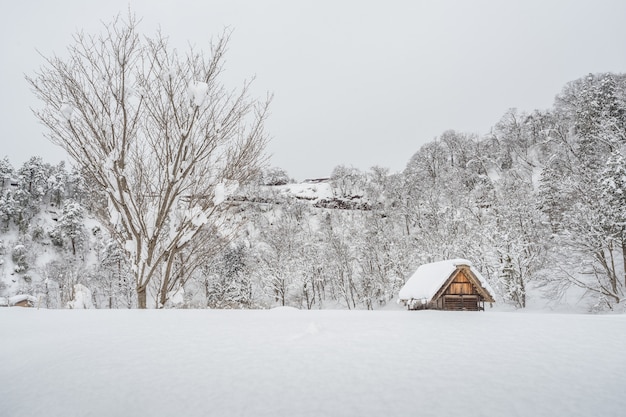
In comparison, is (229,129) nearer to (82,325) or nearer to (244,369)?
(82,325)

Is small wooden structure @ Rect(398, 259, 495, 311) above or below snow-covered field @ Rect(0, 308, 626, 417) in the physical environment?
below

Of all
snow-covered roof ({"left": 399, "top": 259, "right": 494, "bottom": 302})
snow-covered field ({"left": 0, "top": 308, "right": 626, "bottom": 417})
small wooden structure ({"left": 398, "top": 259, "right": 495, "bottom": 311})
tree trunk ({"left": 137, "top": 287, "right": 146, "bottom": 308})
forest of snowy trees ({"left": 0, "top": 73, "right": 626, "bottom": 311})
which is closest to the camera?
snow-covered field ({"left": 0, "top": 308, "right": 626, "bottom": 417})

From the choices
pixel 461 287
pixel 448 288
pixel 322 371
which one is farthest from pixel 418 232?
pixel 322 371

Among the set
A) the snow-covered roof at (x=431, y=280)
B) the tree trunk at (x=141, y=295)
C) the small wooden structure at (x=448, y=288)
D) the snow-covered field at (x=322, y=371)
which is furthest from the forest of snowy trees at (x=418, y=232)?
the snow-covered roof at (x=431, y=280)

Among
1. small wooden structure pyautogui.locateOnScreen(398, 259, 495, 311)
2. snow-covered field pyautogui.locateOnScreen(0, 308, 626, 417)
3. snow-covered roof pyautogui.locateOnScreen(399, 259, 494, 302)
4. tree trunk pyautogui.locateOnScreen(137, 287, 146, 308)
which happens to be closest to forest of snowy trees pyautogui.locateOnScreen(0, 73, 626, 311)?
tree trunk pyautogui.locateOnScreen(137, 287, 146, 308)

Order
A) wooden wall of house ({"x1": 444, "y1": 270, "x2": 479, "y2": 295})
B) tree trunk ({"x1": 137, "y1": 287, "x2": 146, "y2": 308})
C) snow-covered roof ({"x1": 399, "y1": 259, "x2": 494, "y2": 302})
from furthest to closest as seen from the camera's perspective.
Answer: wooden wall of house ({"x1": 444, "y1": 270, "x2": 479, "y2": 295}) < snow-covered roof ({"x1": 399, "y1": 259, "x2": 494, "y2": 302}) < tree trunk ({"x1": 137, "y1": 287, "x2": 146, "y2": 308})

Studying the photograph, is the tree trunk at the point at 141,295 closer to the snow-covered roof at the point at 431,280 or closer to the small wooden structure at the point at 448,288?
the snow-covered roof at the point at 431,280

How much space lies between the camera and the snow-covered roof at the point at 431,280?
16.7 meters


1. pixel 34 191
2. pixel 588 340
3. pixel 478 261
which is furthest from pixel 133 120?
pixel 34 191

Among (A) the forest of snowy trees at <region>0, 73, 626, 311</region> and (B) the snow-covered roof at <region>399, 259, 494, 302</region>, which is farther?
(A) the forest of snowy trees at <region>0, 73, 626, 311</region>

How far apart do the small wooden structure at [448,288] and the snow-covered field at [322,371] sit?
610 inches

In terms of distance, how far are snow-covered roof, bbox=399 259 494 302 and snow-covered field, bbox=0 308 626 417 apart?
1519cm

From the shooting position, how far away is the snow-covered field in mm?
1204

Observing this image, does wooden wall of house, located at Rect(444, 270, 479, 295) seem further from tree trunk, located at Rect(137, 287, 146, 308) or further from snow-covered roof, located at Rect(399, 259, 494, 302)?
tree trunk, located at Rect(137, 287, 146, 308)
